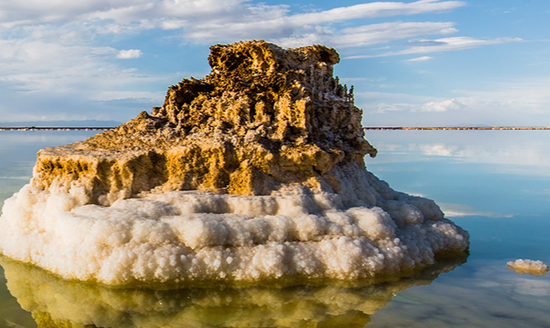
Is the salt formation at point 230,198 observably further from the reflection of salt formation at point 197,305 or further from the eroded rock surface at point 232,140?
the reflection of salt formation at point 197,305

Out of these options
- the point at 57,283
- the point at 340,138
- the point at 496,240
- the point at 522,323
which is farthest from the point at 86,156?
the point at 496,240

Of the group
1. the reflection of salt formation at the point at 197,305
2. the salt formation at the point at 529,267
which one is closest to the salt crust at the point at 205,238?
the reflection of salt formation at the point at 197,305

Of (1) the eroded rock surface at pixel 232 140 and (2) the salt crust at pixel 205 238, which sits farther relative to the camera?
(1) the eroded rock surface at pixel 232 140

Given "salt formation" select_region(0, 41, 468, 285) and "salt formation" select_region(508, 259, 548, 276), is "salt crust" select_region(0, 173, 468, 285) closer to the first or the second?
"salt formation" select_region(0, 41, 468, 285)

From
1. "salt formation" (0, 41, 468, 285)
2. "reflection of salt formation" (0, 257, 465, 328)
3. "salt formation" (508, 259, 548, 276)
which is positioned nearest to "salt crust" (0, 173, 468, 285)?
"salt formation" (0, 41, 468, 285)

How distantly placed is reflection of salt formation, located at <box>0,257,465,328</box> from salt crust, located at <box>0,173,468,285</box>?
135 millimetres

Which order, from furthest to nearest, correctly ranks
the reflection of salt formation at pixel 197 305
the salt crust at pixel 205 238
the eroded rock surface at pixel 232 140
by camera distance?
the eroded rock surface at pixel 232 140 → the salt crust at pixel 205 238 → the reflection of salt formation at pixel 197 305

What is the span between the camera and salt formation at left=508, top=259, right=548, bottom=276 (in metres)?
3.95

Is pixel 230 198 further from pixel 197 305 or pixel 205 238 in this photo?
pixel 197 305

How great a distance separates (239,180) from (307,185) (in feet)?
2.24

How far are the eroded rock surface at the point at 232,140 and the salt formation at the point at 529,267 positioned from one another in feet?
5.97

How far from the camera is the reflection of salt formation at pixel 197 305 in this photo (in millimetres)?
2738

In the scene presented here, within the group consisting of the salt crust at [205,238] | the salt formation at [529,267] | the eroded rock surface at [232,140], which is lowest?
the salt formation at [529,267]

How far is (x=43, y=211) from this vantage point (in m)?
3.91
